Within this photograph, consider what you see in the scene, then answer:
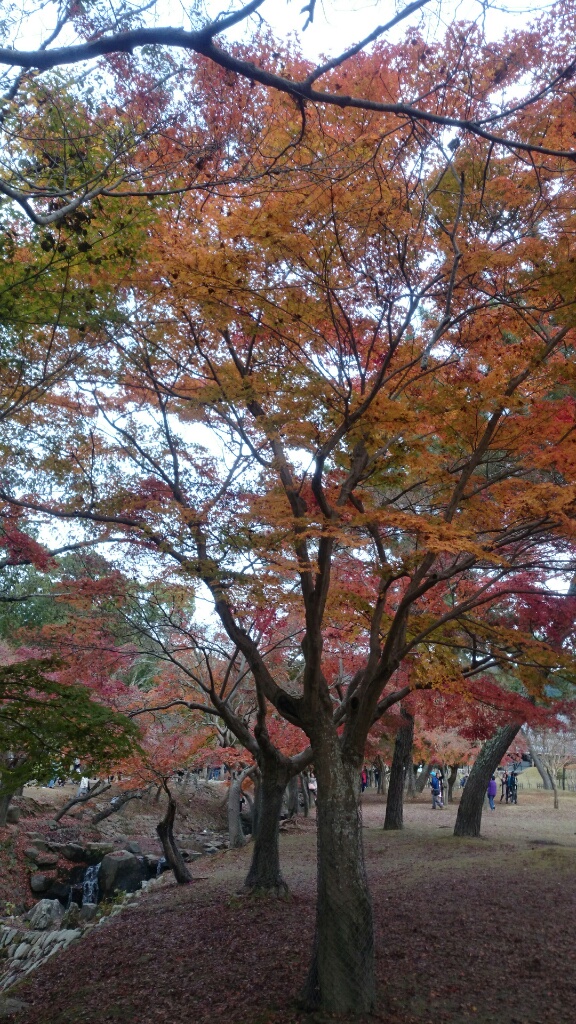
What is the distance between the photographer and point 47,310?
215 inches

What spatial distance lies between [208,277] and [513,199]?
278 cm

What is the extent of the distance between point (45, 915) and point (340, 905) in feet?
30.0

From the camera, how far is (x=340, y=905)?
18.8 feet

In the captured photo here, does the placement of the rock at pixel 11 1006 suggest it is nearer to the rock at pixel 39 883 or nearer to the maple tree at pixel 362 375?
the maple tree at pixel 362 375

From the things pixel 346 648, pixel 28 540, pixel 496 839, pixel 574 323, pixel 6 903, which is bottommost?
pixel 6 903

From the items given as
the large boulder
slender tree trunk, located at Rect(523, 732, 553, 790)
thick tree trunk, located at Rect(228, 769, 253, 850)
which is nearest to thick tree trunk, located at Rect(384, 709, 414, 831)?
thick tree trunk, located at Rect(228, 769, 253, 850)

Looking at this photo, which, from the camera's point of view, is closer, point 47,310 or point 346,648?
point 47,310

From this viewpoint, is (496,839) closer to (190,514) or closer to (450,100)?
(190,514)

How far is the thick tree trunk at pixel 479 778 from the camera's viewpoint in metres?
14.7

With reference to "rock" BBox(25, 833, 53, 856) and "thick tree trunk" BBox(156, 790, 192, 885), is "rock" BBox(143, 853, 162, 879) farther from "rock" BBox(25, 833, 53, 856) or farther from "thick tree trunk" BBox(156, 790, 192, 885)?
"thick tree trunk" BBox(156, 790, 192, 885)

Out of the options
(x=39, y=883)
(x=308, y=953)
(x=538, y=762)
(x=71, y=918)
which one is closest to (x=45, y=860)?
(x=39, y=883)

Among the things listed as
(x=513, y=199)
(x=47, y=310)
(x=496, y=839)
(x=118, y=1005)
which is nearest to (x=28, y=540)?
(x=47, y=310)

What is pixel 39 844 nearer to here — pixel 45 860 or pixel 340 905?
pixel 45 860

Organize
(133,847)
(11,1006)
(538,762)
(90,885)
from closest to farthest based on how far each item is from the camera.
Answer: (11,1006) < (90,885) < (133,847) < (538,762)
